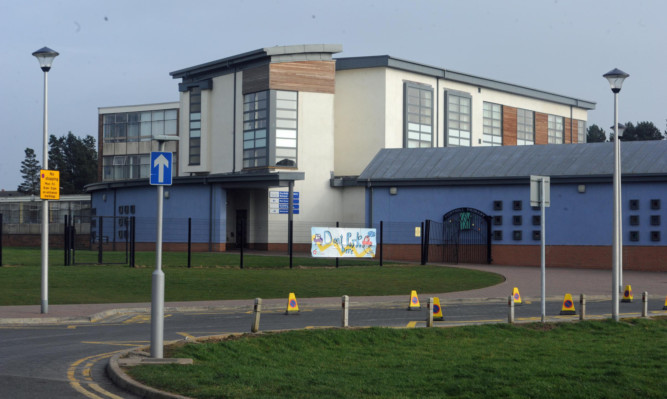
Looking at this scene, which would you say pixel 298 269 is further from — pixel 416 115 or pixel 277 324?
pixel 416 115

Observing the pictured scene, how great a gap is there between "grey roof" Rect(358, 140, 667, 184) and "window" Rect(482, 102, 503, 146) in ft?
48.8

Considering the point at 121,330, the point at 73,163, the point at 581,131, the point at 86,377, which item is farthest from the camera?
the point at 73,163

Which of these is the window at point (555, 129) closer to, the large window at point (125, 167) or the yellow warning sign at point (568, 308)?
the large window at point (125, 167)

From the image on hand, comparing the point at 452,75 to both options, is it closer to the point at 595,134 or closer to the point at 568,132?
the point at 568,132

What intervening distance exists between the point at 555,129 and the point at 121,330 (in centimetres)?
5698

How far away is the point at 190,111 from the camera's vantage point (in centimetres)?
5594

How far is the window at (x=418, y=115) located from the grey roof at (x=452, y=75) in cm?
123

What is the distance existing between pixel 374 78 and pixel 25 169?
81.1 meters

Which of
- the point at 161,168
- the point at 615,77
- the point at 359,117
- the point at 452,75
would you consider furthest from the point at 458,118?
the point at 161,168

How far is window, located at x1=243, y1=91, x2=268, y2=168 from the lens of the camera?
5056 cm

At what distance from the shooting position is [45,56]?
19844 millimetres

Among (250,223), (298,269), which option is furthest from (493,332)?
(250,223)

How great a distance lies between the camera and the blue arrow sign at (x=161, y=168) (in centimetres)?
1272

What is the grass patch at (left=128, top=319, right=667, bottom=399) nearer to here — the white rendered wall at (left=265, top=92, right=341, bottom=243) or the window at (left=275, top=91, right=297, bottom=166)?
the white rendered wall at (left=265, top=92, right=341, bottom=243)
